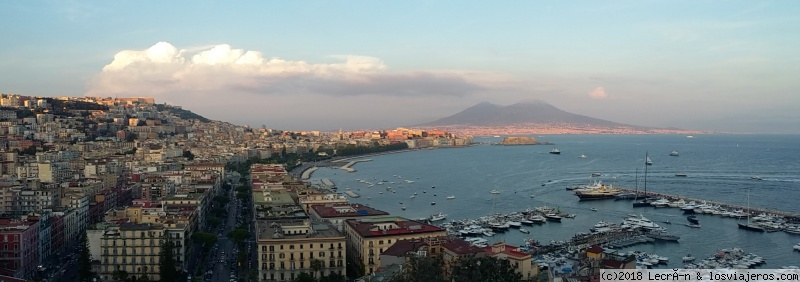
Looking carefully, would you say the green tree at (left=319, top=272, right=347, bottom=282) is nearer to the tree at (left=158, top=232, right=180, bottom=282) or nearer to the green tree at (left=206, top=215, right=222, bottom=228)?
the tree at (left=158, top=232, right=180, bottom=282)

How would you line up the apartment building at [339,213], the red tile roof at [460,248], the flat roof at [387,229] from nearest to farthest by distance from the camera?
the red tile roof at [460,248] → the flat roof at [387,229] → the apartment building at [339,213]

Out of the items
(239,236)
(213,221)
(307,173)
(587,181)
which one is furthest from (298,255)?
(307,173)

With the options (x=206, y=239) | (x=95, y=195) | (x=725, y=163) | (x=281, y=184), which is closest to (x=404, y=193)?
(x=281, y=184)

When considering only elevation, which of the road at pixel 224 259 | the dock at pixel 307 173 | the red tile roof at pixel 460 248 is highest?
the red tile roof at pixel 460 248

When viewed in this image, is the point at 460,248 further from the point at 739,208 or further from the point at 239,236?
the point at 739,208

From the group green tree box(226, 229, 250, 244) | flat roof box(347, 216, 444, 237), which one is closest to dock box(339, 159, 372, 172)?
green tree box(226, 229, 250, 244)

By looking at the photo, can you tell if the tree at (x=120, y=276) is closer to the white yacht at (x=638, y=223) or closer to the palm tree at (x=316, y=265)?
the palm tree at (x=316, y=265)

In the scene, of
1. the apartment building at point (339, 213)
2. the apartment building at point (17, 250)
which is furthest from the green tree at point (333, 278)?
the apartment building at point (17, 250)
